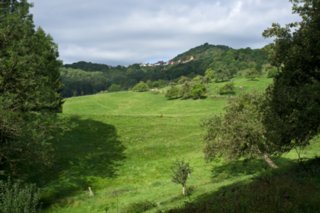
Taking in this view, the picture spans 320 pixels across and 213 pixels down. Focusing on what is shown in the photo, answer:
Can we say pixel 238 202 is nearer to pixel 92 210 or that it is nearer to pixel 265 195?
pixel 265 195

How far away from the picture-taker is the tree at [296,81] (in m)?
21.3

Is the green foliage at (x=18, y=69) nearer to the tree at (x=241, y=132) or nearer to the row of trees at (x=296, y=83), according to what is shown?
the tree at (x=241, y=132)

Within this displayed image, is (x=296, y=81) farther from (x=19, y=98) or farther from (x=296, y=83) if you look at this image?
(x=19, y=98)

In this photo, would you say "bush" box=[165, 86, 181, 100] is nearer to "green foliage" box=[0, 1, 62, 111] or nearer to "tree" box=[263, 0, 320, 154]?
"green foliage" box=[0, 1, 62, 111]

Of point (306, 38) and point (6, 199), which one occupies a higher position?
point (306, 38)

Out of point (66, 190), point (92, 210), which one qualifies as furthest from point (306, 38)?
point (66, 190)

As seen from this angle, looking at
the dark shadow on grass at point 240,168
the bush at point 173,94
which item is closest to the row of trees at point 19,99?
the dark shadow on grass at point 240,168

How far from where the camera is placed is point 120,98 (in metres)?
164

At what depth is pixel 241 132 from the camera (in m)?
36.7

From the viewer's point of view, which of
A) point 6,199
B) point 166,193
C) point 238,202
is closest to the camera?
point 238,202

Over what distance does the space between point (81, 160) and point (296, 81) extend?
1357 inches

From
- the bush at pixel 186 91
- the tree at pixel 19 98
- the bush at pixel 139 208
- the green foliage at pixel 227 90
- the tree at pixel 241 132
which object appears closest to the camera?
the bush at pixel 139 208

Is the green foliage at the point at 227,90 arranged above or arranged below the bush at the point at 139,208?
above

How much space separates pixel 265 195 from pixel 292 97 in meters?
11.3
